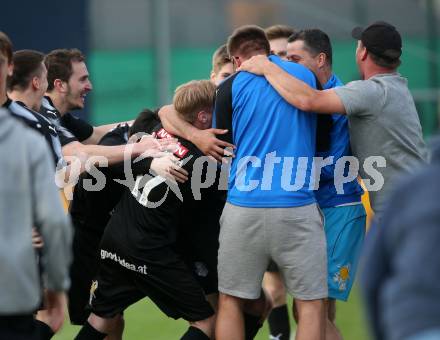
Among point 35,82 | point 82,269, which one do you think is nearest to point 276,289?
point 82,269

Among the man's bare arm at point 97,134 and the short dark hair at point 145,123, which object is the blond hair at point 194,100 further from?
the man's bare arm at point 97,134

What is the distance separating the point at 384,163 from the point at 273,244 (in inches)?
28.5

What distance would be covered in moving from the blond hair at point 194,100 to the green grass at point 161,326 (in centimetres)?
226

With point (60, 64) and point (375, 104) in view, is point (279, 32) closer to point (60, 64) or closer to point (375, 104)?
point (60, 64)

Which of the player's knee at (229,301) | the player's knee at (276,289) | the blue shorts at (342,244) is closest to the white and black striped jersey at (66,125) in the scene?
the player's knee at (229,301)

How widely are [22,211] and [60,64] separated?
2.85 metres

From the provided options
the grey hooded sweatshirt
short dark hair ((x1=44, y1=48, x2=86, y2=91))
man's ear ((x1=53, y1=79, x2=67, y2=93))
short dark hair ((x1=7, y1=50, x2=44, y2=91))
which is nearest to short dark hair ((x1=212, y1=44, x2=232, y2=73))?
short dark hair ((x1=44, y1=48, x2=86, y2=91))

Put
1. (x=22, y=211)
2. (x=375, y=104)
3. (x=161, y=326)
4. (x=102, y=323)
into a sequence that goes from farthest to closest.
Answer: (x=161, y=326) < (x=102, y=323) < (x=375, y=104) < (x=22, y=211)

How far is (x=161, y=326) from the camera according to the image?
287 inches

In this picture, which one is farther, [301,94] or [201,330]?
[201,330]

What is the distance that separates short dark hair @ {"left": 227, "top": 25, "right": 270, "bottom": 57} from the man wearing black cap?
0.92 feet

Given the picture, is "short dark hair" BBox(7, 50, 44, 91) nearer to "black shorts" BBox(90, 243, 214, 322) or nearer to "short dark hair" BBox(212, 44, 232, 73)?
"black shorts" BBox(90, 243, 214, 322)

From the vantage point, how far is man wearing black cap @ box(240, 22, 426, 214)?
4730mm

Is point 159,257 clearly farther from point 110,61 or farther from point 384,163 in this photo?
point 110,61
